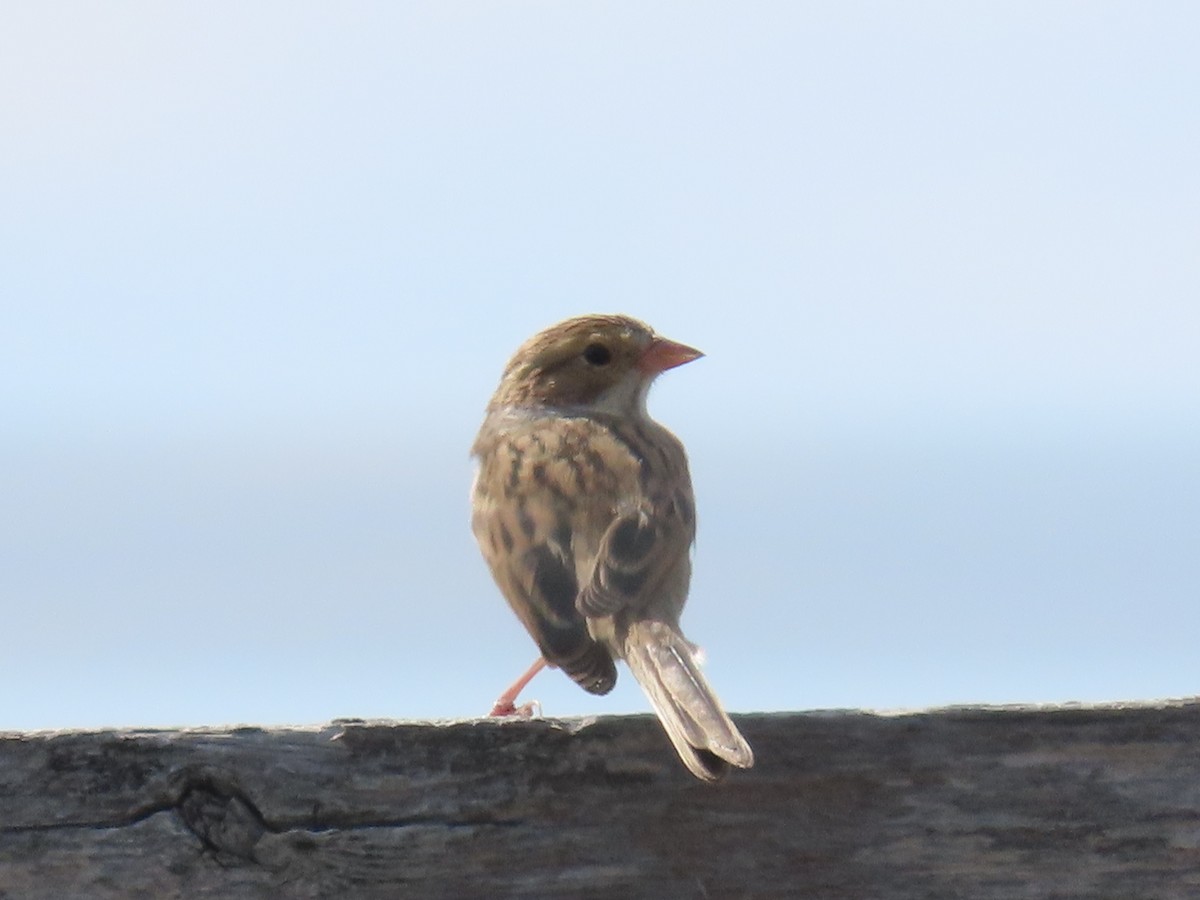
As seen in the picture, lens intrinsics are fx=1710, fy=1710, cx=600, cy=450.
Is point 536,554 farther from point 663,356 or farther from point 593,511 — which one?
point 663,356

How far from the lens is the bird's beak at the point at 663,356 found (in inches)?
236

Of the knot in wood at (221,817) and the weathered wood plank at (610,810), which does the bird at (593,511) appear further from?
the knot in wood at (221,817)

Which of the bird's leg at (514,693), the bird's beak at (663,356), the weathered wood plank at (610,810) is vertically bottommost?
the weathered wood plank at (610,810)

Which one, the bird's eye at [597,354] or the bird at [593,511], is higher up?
the bird's eye at [597,354]

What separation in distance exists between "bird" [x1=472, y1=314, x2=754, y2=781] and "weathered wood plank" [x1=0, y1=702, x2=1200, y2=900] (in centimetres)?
19

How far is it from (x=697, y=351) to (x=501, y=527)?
145 cm

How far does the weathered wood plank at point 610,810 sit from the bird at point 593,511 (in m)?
0.19

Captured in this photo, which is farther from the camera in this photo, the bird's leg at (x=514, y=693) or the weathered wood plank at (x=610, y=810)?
the bird's leg at (x=514, y=693)

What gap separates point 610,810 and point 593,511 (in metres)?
2.21

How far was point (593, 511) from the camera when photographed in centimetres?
476

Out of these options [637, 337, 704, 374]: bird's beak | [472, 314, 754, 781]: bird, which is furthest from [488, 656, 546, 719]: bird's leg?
[637, 337, 704, 374]: bird's beak

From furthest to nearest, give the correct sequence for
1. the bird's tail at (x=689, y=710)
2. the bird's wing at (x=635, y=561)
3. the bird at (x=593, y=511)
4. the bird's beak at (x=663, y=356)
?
the bird's beak at (x=663, y=356) < the bird's wing at (x=635, y=561) < the bird at (x=593, y=511) < the bird's tail at (x=689, y=710)

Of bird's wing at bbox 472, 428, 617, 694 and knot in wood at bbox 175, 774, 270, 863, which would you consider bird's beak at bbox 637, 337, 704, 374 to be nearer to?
bird's wing at bbox 472, 428, 617, 694

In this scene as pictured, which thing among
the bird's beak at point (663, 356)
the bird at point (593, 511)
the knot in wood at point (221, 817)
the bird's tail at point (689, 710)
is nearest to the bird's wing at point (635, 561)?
the bird at point (593, 511)
